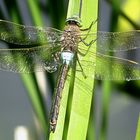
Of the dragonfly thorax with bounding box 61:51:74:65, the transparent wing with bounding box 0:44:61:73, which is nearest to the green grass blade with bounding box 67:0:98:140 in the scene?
the dragonfly thorax with bounding box 61:51:74:65

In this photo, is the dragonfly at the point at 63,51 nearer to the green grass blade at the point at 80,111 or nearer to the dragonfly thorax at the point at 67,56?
the dragonfly thorax at the point at 67,56

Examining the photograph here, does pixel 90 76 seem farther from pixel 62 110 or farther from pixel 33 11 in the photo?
pixel 33 11

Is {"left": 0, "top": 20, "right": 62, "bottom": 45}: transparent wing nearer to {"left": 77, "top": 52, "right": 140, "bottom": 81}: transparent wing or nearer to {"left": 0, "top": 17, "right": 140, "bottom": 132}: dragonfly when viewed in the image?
{"left": 0, "top": 17, "right": 140, "bottom": 132}: dragonfly

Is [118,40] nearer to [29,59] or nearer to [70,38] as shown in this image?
[70,38]

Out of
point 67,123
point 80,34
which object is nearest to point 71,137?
point 67,123

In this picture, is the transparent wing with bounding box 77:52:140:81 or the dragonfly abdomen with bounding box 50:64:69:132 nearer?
the dragonfly abdomen with bounding box 50:64:69:132

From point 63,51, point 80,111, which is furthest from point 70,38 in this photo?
point 80,111
